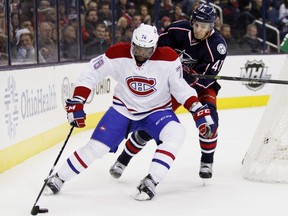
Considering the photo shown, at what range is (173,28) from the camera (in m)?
5.16

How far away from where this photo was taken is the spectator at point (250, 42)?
10.7 meters

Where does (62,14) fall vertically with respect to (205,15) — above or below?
below

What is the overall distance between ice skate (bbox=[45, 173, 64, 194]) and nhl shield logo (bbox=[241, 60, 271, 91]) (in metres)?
6.19

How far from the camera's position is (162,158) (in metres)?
4.45

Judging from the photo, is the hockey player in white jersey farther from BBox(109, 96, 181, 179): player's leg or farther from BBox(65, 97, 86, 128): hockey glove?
BBox(109, 96, 181, 179): player's leg

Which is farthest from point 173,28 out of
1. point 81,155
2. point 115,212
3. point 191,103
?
point 115,212

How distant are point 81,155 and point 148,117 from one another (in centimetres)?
47

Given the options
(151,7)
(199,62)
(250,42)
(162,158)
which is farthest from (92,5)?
(162,158)

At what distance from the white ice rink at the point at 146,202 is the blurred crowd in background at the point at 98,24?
0.96 metres

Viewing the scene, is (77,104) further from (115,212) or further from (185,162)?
(185,162)

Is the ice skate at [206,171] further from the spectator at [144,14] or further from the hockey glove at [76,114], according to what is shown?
the spectator at [144,14]

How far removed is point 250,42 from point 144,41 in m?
6.62

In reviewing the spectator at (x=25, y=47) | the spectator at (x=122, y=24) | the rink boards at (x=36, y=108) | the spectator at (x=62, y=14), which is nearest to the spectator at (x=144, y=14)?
the spectator at (x=122, y=24)

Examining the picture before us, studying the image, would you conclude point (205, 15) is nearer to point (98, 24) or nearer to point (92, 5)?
point (92, 5)
